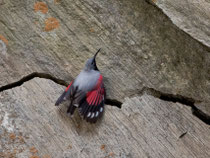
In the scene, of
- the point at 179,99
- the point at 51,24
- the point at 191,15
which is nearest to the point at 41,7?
the point at 51,24

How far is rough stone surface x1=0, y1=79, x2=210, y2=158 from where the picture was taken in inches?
111

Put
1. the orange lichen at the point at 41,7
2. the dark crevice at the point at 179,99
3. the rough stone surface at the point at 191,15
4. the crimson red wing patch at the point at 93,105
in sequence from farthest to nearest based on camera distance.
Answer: the orange lichen at the point at 41,7, the dark crevice at the point at 179,99, the rough stone surface at the point at 191,15, the crimson red wing patch at the point at 93,105

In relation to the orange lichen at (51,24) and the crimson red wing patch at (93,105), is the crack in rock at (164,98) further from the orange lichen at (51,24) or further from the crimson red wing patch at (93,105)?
the orange lichen at (51,24)

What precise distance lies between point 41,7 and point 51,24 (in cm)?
21

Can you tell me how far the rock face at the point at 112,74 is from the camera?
2857 mm

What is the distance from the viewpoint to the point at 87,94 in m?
2.80

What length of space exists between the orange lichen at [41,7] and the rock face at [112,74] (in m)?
0.01

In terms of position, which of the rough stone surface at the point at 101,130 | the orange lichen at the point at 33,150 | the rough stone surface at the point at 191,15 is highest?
the rough stone surface at the point at 191,15

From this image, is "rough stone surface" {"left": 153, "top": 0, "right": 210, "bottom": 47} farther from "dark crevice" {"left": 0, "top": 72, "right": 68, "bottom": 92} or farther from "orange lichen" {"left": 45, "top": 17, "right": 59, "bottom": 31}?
"dark crevice" {"left": 0, "top": 72, "right": 68, "bottom": 92}

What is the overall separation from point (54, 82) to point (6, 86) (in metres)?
0.49

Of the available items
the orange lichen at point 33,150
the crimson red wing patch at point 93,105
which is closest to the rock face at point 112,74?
the orange lichen at point 33,150

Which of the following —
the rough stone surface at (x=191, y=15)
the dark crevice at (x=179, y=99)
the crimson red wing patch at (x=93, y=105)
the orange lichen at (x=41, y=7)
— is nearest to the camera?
the crimson red wing patch at (x=93, y=105)

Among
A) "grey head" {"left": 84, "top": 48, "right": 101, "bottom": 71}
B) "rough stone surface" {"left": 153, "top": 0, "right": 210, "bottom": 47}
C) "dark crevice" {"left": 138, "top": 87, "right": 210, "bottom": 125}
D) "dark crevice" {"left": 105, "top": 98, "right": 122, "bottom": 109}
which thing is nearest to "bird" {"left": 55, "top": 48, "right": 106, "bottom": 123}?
"grey head" {"left": 84, "top": 48, "right": 101, "bottom": 71}

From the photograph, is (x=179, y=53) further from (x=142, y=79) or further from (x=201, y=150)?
(x=201, y=150)
